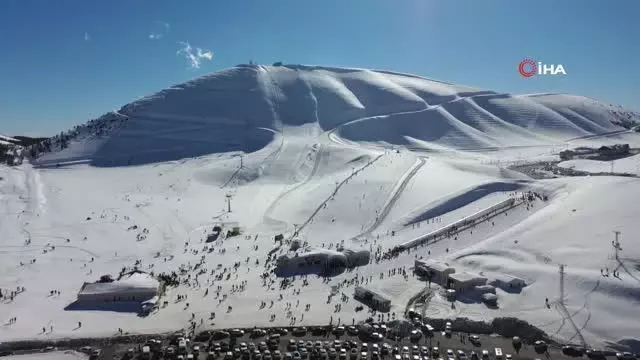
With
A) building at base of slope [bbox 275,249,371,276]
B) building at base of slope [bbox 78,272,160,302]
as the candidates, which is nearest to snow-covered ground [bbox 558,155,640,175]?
building at base of slope [bbox 275,249,371,276]

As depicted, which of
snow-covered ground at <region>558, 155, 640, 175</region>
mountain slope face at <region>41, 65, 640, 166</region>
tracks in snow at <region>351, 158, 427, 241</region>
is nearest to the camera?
tracks in snow at <region>351, 158, 427, 241</region>

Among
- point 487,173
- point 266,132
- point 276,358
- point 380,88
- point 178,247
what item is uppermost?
point 380,88

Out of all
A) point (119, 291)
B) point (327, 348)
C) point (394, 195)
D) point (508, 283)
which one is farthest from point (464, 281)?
point (394, 195)

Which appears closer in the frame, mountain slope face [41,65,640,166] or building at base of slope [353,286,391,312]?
building at base of slope [353,286,391,312]

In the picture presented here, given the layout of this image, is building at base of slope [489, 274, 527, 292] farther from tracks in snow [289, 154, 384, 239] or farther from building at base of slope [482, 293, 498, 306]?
tracks in snow [289, 154, 384, 239]

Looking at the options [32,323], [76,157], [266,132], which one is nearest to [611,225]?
[32,323]

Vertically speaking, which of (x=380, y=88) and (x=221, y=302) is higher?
(x=380, y=88)

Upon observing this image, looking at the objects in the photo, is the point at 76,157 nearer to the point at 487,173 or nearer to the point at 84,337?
the point at 487,173
